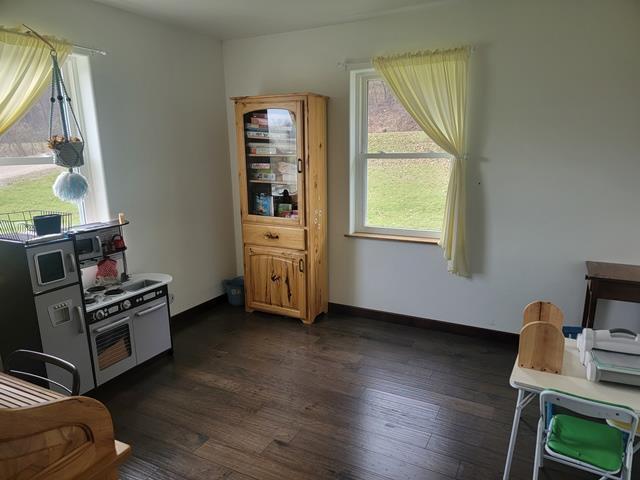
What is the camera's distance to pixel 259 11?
3.08 metres

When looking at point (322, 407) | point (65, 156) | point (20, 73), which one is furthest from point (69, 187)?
point (322, 407)

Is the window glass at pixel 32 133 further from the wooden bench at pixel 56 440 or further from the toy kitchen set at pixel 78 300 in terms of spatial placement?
the wooden bench at pixel 56 440

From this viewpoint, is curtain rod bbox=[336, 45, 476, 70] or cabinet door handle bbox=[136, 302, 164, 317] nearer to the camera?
cabinet door handle bbox=[136, 302, 164, 317]

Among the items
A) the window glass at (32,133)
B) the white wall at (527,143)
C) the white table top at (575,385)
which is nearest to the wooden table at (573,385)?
the white table top at (575,385)

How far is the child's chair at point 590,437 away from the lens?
1.43 meters

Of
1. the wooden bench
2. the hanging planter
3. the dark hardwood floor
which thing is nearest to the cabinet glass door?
the dark hardwood floor

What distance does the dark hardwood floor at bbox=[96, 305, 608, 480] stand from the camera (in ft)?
6.84

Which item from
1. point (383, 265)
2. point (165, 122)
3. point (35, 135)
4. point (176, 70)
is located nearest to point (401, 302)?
point (383, 265)

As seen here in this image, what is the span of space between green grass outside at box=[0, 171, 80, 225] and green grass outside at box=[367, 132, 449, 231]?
7.88 feet

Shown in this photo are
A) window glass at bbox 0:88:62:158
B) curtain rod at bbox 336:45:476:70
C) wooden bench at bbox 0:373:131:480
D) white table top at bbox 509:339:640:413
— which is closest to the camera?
wooden bench at bbox 0:373:131:480

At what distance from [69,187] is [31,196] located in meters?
0.40

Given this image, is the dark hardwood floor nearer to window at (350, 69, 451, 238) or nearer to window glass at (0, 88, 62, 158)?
window at (350, 69, 451, 238)

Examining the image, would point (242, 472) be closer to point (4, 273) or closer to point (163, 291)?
point (163, 291)

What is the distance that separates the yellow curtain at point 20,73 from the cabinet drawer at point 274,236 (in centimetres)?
187
